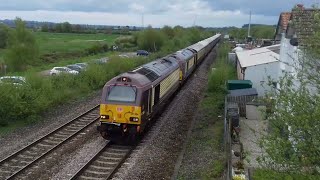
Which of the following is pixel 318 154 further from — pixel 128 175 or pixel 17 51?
pixel 17 51

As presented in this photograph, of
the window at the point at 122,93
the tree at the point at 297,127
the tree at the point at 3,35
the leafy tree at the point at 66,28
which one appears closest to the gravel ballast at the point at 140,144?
the window at the point at 122,93

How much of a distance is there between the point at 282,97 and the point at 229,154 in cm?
763

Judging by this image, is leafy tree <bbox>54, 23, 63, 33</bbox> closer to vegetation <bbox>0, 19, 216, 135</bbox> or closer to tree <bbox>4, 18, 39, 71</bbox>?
tree <bbox>4, 18, 39, 71</bbox>

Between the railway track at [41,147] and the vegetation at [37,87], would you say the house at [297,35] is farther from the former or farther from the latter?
the vegetation at [37,87]

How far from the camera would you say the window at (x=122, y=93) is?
1546cm

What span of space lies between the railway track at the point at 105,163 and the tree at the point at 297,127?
6.79 meters

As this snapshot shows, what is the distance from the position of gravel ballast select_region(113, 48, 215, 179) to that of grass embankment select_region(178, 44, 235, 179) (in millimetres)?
484

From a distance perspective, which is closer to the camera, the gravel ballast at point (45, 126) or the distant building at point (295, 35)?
the distant building at point (295, 35)

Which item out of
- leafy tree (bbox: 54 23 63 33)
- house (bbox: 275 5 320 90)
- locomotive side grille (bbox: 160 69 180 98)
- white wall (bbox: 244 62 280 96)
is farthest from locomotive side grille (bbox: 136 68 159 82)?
leafy tree (bbox: 54 23 63 33)

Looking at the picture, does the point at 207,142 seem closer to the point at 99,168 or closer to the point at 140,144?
the point at 140,144

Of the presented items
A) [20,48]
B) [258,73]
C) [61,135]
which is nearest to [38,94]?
[61,135]

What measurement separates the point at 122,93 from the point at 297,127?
10.2 metres

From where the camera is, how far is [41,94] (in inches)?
856

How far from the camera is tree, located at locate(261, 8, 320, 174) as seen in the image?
Result: 6.13 meters
